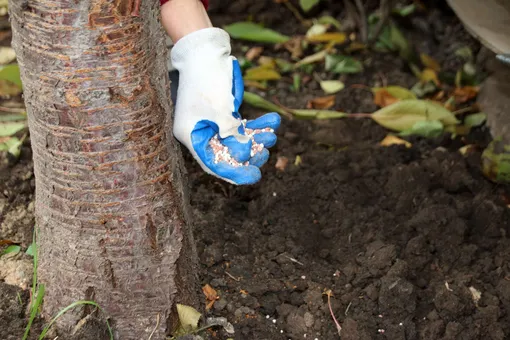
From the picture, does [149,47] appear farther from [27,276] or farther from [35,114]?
[27,276]

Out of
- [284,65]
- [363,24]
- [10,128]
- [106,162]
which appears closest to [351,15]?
[363,24]

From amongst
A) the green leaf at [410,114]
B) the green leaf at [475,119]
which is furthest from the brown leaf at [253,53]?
the green leaf at [475,119]

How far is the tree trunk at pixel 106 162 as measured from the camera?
4.31 feet

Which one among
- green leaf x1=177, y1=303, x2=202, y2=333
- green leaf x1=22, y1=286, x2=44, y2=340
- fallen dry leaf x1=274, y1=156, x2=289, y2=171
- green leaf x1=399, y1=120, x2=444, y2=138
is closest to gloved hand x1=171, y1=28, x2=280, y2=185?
green leaf x1=177, y1=303, x2=202, y2=333

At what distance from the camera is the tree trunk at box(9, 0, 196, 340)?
131 centimetres

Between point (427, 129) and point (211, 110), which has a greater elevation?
point (211, 110)

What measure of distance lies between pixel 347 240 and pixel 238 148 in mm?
554

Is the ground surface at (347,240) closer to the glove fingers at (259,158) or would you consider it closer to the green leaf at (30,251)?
the green leaf at (30,251)

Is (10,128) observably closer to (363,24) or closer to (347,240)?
(347,240)

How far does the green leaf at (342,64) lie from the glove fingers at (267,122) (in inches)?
50.1

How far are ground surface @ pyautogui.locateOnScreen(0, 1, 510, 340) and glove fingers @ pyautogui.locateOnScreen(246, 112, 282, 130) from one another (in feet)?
1.22

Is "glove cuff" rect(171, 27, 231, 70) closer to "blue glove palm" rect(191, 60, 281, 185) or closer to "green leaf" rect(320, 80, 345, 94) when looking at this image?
"blue glove palm" rect(191, 60, 281, 185)

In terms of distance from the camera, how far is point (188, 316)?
163cm

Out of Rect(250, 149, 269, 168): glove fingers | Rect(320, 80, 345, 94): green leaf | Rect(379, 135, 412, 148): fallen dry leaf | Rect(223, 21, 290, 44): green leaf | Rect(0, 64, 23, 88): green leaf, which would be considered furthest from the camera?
Rect(223, 21, 290, 44): green leaf
